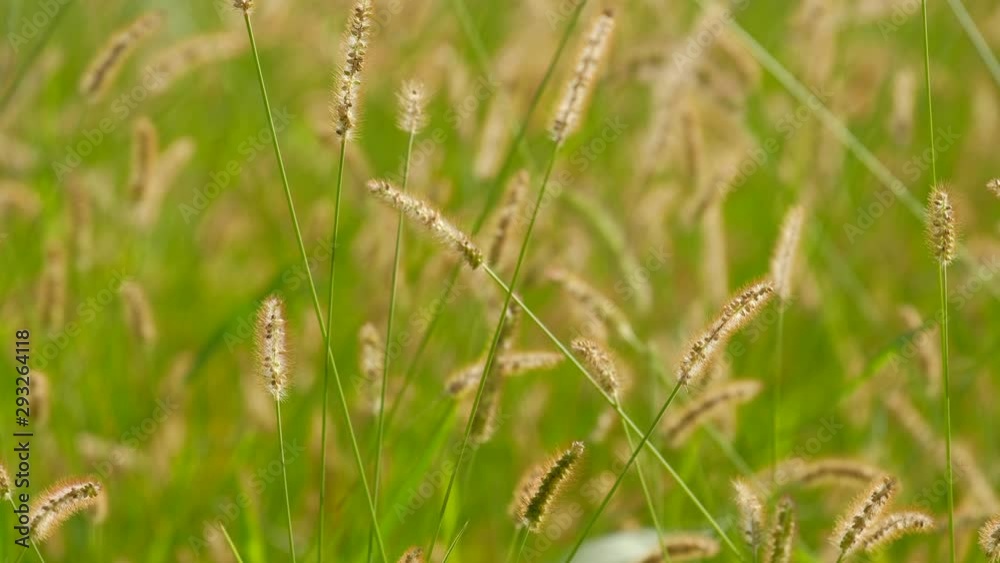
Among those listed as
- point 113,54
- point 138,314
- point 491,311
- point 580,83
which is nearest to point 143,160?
point 113,54

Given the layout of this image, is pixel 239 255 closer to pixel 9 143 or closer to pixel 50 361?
pixel 9 143

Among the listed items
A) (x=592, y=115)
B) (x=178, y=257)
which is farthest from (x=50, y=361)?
(x=592, y=115)

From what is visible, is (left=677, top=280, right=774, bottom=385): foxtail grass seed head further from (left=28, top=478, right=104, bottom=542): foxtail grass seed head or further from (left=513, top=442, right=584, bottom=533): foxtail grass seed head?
(left=28, top=478, right=104, bottom=542): foxtail grass seed head

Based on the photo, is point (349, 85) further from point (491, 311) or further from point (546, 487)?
point (491, 311)

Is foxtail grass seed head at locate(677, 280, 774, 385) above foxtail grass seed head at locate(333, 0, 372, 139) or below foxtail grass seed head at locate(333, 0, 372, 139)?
below

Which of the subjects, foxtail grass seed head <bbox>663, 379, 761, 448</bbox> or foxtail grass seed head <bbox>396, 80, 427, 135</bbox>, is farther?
foxtail grass seed head <bbox>663, 379, 761, 448</bbox>
